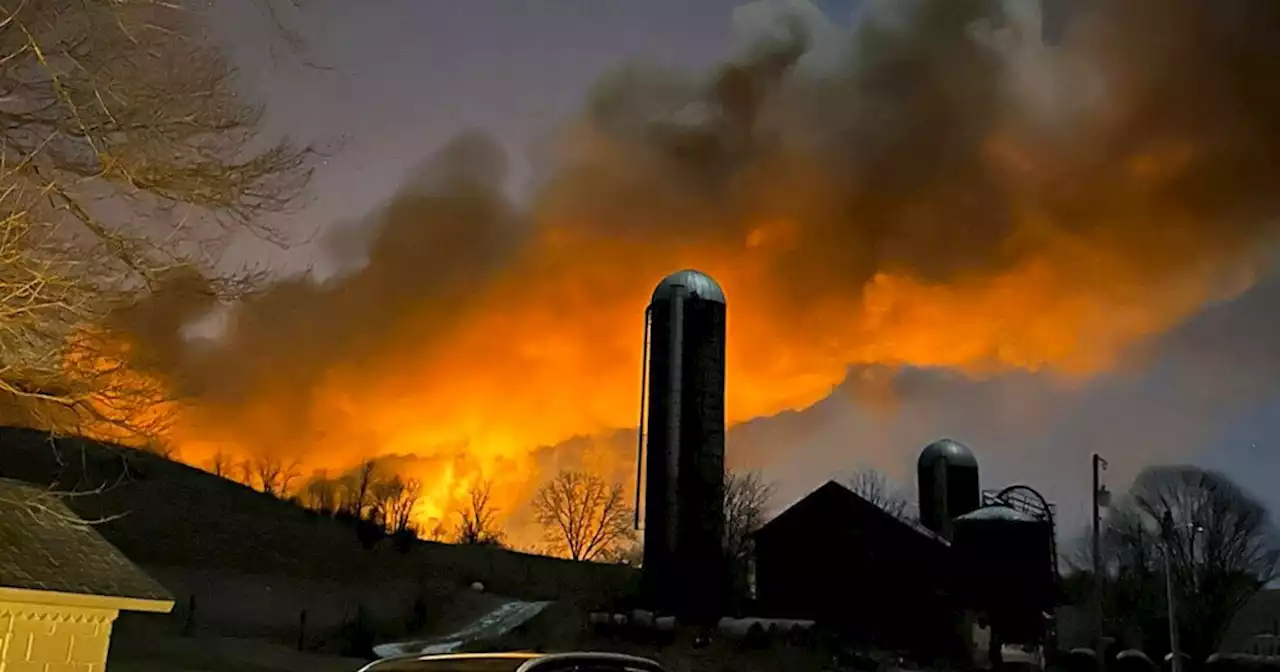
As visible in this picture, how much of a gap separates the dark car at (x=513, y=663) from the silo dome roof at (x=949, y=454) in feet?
127

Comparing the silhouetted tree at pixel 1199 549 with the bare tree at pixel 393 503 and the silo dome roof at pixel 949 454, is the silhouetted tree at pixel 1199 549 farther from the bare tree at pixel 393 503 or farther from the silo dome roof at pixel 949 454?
the bare tree at pixel 393 503

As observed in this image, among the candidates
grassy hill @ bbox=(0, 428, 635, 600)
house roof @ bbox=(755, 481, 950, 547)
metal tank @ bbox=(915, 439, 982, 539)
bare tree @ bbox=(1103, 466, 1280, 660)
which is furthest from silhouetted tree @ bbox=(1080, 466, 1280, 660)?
grassy hill @ bbox=(0, 428, 635, 600)

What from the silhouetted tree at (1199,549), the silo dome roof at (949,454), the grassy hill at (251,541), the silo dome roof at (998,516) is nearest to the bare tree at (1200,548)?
the silhouetted tree at (1199,549)

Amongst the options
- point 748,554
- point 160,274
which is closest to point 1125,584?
point 748,554

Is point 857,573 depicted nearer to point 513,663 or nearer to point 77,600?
point 77,600

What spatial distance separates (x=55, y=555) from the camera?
9.54 m

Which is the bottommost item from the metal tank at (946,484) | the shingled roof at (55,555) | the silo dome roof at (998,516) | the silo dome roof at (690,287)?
the shingled roof at (55,555)

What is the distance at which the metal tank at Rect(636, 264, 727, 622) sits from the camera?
31703 mm

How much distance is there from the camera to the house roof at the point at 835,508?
34094mm

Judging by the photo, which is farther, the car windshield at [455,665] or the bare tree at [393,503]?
the bare tree at [393,503]

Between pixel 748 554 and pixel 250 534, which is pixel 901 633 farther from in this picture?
pixel 250 534

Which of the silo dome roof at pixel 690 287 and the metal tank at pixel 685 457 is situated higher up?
the silo dome roof at pixel 690 287

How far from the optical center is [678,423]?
32.6m

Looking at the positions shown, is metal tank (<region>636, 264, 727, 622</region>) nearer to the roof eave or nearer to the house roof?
the house roof
